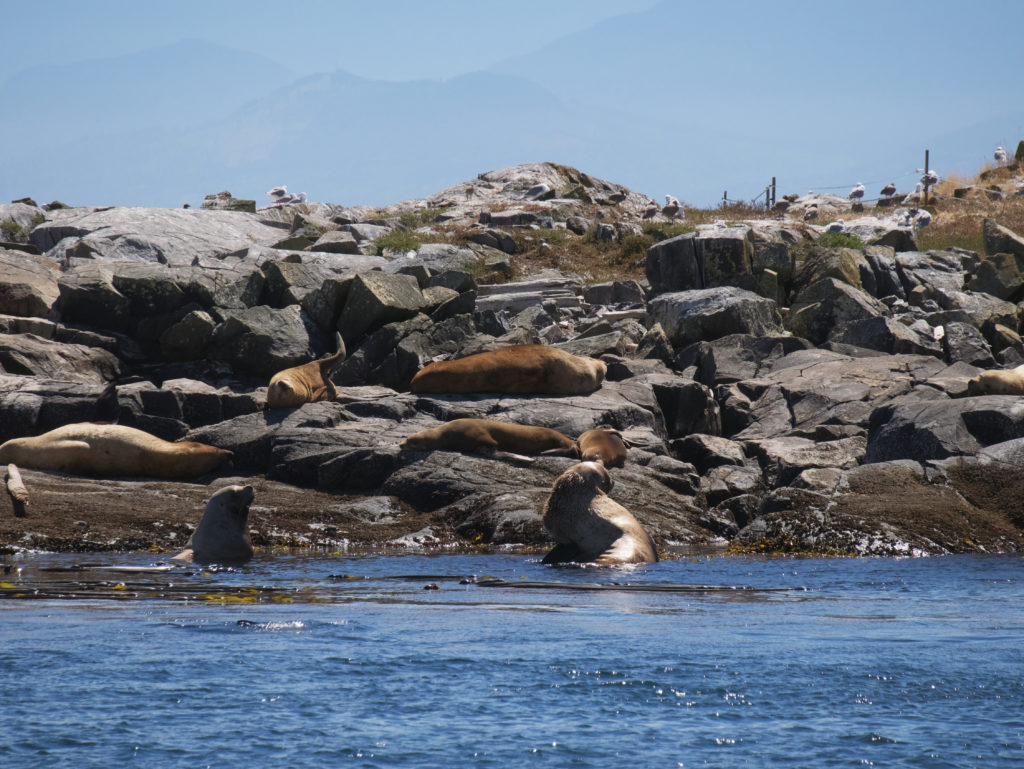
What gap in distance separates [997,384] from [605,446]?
621cm

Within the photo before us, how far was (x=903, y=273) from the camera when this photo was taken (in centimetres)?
2808

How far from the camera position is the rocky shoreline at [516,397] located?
12.5 metres

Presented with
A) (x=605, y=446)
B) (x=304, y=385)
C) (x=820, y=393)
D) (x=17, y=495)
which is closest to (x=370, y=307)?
(x=304, y=385)

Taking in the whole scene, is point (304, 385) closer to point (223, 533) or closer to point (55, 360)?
point (55, 360)

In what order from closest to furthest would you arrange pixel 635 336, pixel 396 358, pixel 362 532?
pixel 362 532
pixel 396 358
pixel 635 336

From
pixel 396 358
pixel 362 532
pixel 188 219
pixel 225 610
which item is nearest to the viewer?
pixel 225 610

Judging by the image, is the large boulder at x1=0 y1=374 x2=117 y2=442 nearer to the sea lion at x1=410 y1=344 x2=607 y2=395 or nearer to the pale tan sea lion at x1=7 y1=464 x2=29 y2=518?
the pale tan sea lion at x1=7 y1=464 x2=29 y2=518

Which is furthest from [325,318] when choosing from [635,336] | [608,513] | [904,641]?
[904,641]

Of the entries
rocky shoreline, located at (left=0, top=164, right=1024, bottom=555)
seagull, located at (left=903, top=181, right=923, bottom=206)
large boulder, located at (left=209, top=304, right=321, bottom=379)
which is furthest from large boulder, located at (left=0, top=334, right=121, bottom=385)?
seagull, located at (left=903, top=181, right=923, bottom=206)

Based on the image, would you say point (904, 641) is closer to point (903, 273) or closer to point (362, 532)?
point (362, 532)

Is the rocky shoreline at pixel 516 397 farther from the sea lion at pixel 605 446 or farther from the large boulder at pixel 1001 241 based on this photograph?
the sea lion at pixel 605 446

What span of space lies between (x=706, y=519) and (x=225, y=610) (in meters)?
7.48

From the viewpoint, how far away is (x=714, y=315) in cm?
2248

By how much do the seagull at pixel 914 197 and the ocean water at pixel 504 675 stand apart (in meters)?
48.9
